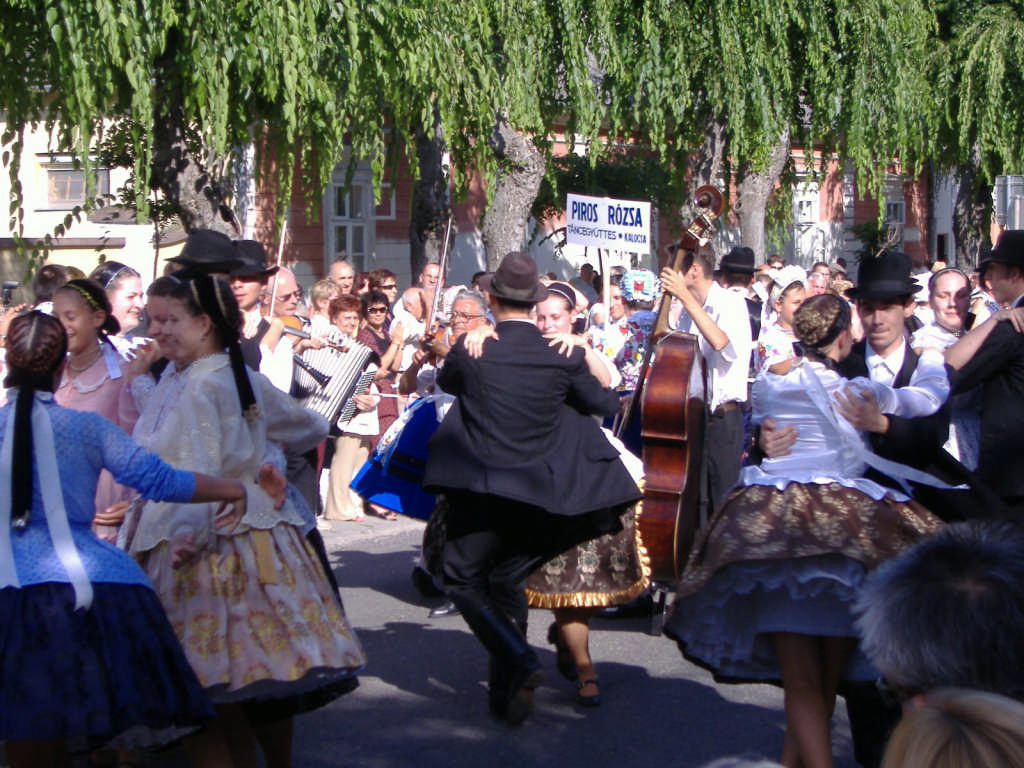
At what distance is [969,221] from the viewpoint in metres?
25.4

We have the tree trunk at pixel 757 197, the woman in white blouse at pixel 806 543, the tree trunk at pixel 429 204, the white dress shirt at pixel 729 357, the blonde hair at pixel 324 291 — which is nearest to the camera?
the woman in white blouse at pixel 806 543

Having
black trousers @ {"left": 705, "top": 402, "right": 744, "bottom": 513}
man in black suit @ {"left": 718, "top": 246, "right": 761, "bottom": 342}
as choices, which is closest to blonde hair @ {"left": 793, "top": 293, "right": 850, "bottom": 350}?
black trousers @ {"left": 705, "top": 402, "right": 744, "bottom": 513}

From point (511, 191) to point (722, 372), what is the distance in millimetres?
8787

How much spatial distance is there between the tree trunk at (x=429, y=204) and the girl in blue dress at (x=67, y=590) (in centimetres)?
1304

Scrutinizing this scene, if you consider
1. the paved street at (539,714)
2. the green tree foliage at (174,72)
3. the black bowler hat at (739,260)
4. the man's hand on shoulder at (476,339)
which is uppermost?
the green tree foliage at (174,72)

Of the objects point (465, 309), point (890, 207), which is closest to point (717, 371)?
point (465, 309)

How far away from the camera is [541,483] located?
4.84 meters

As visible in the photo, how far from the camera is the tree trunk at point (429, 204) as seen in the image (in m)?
16.5

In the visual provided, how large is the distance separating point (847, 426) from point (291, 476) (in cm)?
274

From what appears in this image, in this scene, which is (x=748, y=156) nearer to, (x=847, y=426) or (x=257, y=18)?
(x=257, y=18)

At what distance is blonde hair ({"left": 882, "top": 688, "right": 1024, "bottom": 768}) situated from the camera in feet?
5.08

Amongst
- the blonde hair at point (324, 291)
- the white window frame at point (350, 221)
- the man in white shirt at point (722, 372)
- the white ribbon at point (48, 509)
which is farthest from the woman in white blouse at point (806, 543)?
the white window frame at point (350, 221)

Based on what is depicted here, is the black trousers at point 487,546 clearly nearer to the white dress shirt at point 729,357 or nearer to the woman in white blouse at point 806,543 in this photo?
the woman in white blouse at point 806,543

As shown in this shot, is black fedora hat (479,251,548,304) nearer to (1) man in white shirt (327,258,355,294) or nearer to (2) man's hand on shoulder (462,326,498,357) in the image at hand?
(2) man's hand on shoulder (462,326,498,357)
